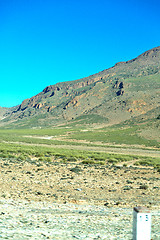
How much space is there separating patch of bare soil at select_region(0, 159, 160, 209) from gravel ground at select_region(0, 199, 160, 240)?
4.25 ft

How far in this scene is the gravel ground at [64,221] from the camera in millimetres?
8461

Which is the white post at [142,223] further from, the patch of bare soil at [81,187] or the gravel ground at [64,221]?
the patch of bare soil at [81,187]

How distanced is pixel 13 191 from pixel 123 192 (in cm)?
692

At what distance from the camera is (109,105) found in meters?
164

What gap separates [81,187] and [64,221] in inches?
289

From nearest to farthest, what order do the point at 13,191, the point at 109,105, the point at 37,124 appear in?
the point at 13,191 → the point at 109,105 → the point at 37,124

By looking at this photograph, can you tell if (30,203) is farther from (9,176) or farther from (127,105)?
(127,105)

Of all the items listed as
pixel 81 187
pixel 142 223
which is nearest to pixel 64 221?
pixel 142 223

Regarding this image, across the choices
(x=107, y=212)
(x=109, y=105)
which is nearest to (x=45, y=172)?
(x=107, y=212)

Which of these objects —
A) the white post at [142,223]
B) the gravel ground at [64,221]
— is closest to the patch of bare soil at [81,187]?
the gravel ground at [64,221]

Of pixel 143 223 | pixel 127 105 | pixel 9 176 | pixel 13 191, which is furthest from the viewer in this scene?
pixel 127 105

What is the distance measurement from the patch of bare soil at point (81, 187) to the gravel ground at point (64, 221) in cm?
130

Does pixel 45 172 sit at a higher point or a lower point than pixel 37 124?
lower

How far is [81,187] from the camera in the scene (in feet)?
57.2
